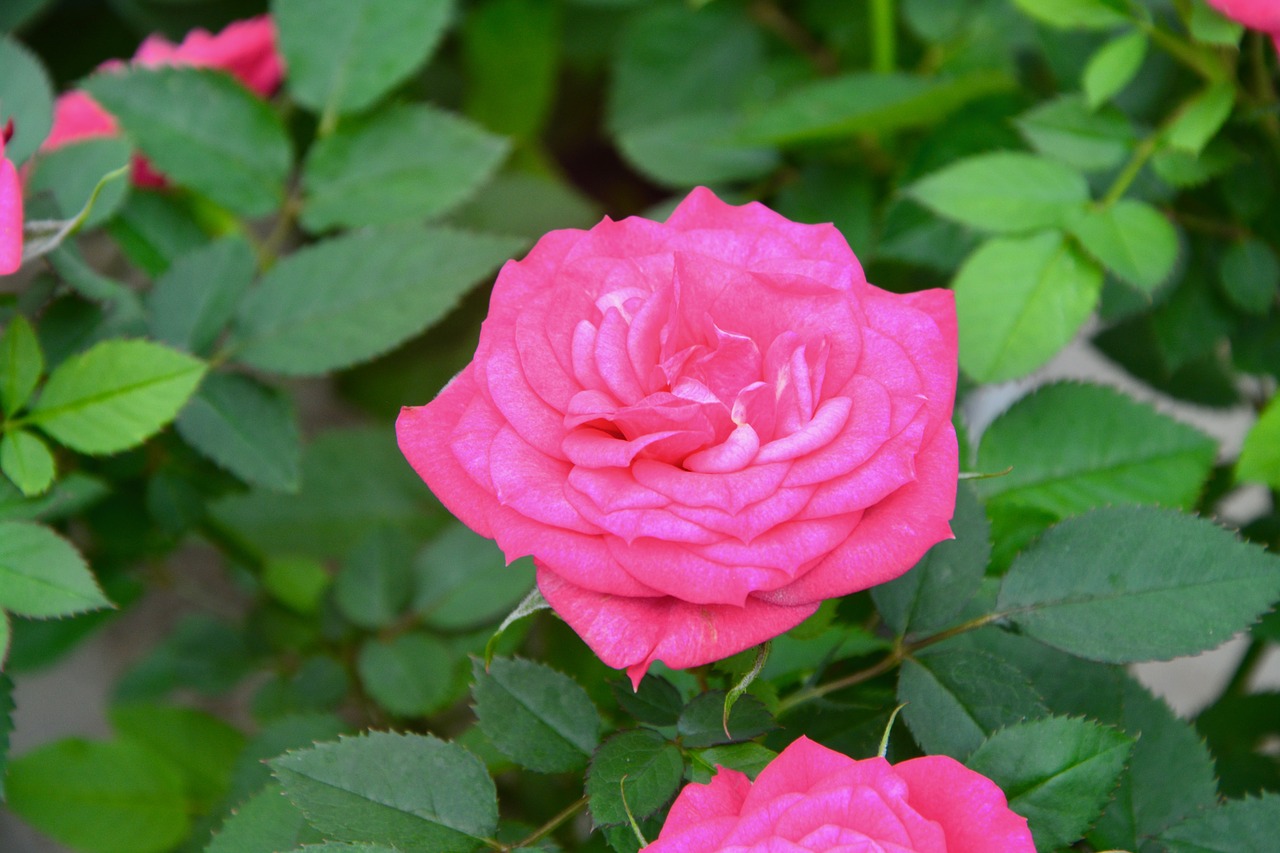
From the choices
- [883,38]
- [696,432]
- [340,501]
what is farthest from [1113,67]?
[340,501]

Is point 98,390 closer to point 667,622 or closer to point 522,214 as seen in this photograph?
point 667,622

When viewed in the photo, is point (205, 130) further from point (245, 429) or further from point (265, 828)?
point (265, 828)

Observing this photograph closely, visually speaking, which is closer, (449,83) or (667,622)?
(667,622)

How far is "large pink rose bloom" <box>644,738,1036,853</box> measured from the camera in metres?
0.32

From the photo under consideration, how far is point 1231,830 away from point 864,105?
511 mm

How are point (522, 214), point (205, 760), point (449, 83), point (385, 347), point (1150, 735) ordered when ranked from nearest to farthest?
point (1150, 735)
point (385, 347)
point (205, 760)
point (522, 214)
point (449, 83)

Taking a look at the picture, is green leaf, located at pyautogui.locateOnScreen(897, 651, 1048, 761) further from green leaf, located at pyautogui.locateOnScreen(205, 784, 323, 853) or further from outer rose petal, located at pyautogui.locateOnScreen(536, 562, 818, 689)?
green leaf, located at pyautogui.locateOnScreen(205, 784, 323, 853)

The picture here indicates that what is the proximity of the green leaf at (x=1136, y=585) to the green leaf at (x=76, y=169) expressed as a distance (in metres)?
0.51

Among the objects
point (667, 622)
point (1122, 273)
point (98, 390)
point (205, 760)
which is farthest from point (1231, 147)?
point (205, 760)

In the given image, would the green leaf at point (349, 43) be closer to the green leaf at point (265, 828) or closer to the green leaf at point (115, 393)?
the green leaf at point (115, 393)

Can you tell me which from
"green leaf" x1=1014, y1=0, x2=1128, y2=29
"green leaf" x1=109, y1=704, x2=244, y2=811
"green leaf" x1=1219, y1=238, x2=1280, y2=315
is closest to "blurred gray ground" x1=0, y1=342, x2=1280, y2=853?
"green leaf" x1=109, y1=704, x2=244, y2=811

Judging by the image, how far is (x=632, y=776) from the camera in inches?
15.2

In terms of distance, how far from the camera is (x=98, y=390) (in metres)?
0.50

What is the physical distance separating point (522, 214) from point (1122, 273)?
0.64m
